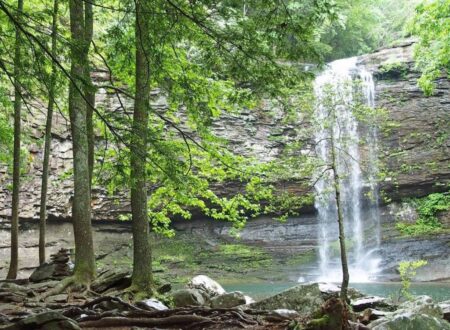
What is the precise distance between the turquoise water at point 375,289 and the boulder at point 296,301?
241 inches

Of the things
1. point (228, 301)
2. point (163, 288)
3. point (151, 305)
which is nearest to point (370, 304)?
point (228, 301)

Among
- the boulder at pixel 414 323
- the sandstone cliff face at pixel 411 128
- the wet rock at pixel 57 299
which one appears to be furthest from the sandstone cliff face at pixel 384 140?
the boulder at pixel 414 323

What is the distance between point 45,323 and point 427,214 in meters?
20.6

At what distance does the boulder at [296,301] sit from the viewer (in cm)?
730

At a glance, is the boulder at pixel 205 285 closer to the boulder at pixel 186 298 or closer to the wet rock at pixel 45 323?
the boulder at pixel 186 298

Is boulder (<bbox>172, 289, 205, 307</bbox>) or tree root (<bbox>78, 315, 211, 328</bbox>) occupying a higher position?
tree root (<bbox>78, 315, 211, 328</bbox>)

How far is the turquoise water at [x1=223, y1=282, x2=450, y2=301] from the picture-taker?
13.9 m

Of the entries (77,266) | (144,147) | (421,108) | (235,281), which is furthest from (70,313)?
(421,108)

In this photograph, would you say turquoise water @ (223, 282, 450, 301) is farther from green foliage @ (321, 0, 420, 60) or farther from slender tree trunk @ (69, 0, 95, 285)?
green foliage @ (321, 0, 420, 60)

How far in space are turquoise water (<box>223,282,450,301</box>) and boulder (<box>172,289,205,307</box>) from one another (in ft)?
20.3

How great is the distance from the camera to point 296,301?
743cm

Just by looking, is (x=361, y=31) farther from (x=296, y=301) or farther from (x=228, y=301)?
(x=228, y=301)

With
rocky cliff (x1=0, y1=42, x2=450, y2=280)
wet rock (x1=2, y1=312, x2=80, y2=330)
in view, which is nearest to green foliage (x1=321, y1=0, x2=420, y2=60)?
rocky cliff (x1=0, y1=42, x2=450, y2=280)

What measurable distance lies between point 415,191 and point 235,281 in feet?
33.3
